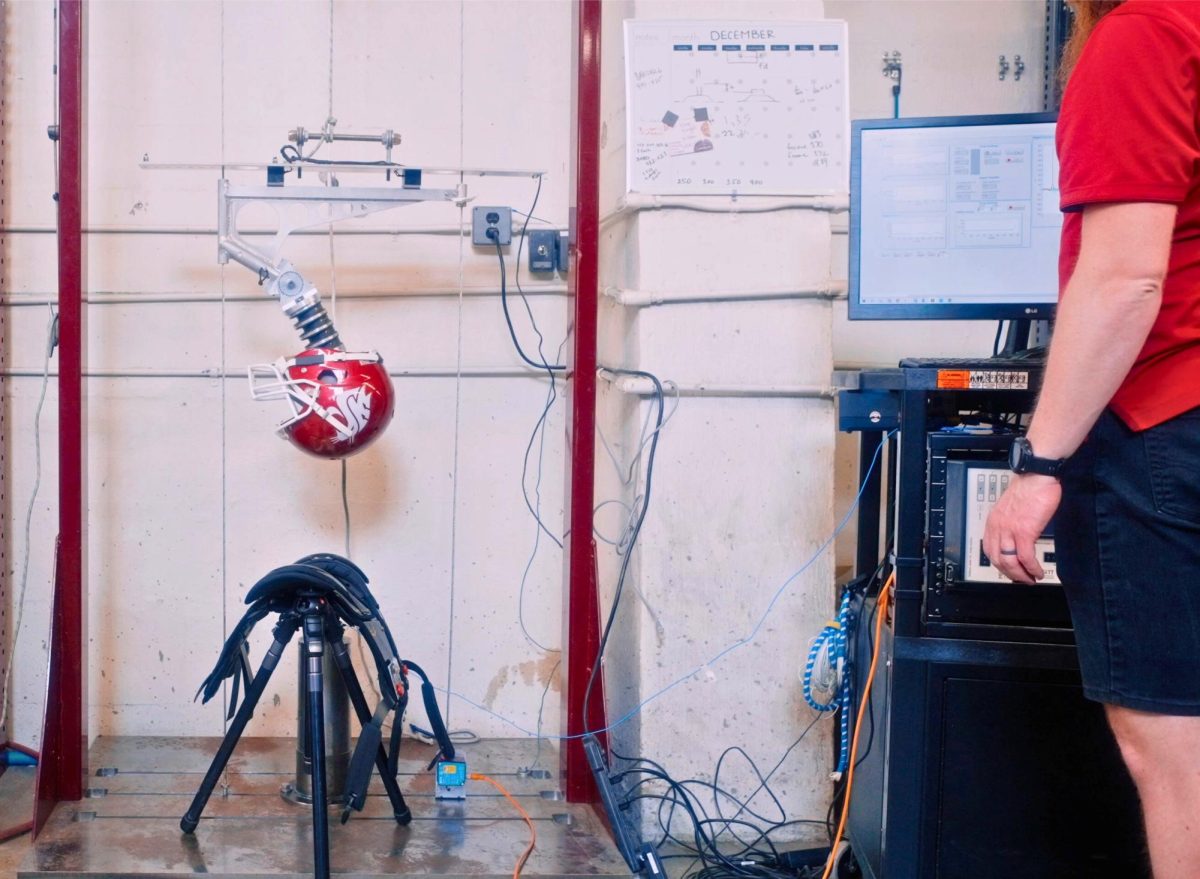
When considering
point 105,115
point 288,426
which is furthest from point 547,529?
point 105,115

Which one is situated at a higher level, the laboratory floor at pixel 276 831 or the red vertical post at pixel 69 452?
the red vertical post at pixel 69 452

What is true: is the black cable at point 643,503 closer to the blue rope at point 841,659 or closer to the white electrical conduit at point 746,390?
the white electrical conduit at point 746,390

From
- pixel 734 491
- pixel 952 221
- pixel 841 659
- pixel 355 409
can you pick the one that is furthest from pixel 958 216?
pixel 355 409

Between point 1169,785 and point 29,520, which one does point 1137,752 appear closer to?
point 1169,785

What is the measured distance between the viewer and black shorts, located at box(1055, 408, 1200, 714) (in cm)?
116

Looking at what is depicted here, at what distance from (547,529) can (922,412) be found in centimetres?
117

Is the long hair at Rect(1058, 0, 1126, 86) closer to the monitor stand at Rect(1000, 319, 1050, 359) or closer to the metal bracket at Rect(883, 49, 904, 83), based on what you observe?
the monitor stand at Rect(1000, 319, 1050, 359)

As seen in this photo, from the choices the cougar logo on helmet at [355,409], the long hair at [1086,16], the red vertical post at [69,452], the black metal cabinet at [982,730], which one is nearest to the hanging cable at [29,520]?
the red vertical post at [69,452]

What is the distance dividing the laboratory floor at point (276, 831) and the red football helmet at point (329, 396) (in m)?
0.69

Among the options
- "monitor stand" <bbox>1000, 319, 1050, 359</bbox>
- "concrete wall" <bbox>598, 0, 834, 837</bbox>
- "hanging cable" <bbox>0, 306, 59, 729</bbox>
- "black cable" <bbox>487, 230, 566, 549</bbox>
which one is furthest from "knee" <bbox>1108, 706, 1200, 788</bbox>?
"hanging cable" <bbox>0, 306, 59, 729</bbox>

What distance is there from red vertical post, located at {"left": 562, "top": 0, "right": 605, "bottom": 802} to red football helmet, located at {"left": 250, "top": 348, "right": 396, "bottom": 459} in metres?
0.39

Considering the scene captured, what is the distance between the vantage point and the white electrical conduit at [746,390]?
2.20m

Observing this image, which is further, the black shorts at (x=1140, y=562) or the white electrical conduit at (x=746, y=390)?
the white electrical conduit at (x=746, y=390)

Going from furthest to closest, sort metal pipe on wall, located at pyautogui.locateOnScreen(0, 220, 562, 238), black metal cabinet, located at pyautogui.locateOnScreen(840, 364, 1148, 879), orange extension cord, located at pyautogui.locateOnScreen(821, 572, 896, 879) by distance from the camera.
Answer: metal pipe on wall, located at pyautogui.locateOnScreen(0, 220, 562, 238) → orange extension cord, located at pyautogui.locateOnScreen(821, 572, 896, 879) → black metal cabinet, located at pyautogui.locateOnScreen(840, 364, 1148, 879)
